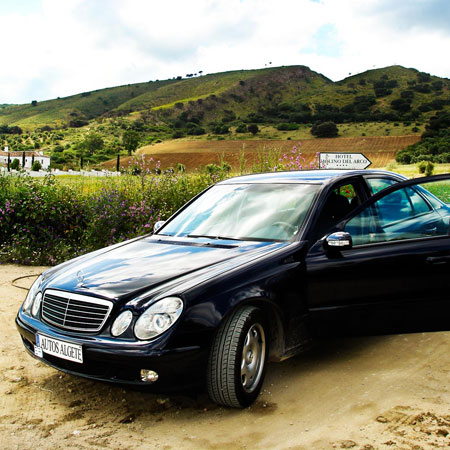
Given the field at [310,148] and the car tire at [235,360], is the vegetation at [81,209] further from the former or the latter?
the field at [310,148]

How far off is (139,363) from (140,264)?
3.14 feet

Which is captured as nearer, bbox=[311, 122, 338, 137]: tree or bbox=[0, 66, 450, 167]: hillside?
bbox=[311, 122, 338, 137]: tree

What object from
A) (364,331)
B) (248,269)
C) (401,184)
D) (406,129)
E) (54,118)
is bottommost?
(364,331)

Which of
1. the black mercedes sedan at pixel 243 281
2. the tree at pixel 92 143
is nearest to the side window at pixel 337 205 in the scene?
the black mercedes sedan at pixel 243 281

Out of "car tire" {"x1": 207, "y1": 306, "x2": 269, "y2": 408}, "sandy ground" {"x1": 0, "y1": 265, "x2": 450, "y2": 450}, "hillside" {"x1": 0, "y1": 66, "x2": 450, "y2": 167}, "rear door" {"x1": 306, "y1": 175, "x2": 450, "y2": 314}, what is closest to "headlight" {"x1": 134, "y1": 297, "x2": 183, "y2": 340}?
"car tire" {"x1": 207, "y1": 306, "x2": 269, "y2": 408}

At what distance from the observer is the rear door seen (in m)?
4.18

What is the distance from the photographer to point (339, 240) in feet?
13.4

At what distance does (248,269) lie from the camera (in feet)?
12.3

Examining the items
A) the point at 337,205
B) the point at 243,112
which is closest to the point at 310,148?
the point at 243,112

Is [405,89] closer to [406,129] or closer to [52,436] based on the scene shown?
[406,129]

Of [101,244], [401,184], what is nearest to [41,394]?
[401,184]

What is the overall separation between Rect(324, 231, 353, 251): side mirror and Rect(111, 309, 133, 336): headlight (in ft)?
5.25

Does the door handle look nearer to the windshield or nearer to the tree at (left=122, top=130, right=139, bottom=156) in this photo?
the windshield

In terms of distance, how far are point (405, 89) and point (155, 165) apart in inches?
6016
